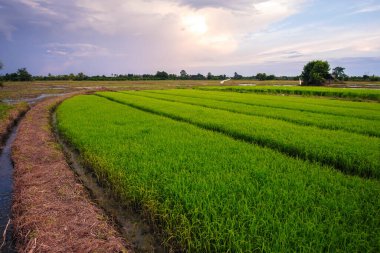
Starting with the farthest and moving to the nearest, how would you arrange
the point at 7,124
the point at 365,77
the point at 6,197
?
1. the point at 365,77
2. the point at 7,124
3. the point at 6,197

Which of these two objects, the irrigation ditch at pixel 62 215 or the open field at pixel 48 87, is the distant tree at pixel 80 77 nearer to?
the open field at pixel 48 87

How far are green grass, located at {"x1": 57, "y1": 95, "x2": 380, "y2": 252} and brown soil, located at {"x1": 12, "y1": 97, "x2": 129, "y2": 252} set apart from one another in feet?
2.16

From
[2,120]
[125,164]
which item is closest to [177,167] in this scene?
[125,164]

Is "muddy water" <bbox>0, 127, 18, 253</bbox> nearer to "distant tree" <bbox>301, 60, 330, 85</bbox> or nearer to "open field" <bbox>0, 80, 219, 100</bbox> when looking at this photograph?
"open field" <bbox>0, 80, 219, 100</bbox>

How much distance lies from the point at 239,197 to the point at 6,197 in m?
4.74

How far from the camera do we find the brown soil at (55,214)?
11.3 ft

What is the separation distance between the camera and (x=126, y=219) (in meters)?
4.44

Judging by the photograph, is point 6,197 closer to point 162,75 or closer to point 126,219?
point 126,219

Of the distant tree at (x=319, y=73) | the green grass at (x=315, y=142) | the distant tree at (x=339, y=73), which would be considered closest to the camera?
the green grass at (x=315, y=142)

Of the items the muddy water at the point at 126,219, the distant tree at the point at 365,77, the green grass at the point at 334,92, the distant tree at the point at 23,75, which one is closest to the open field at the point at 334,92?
the green grass at the point at 334,92

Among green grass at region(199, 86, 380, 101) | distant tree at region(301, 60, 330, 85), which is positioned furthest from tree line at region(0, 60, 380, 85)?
green grass at region(199, 86, 380, 101)

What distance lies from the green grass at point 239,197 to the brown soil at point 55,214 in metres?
0.66

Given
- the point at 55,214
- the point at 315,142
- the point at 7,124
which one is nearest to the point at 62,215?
the point at 55,214

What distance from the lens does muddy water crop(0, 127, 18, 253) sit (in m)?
3.83
